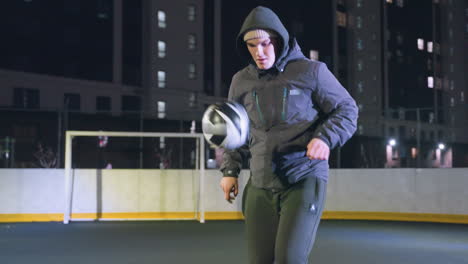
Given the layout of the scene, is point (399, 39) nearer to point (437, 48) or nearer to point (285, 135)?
point (437, 48)

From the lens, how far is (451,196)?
13750 millimetres

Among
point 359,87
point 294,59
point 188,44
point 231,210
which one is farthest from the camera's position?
point 359,87

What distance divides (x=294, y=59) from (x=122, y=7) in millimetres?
44594

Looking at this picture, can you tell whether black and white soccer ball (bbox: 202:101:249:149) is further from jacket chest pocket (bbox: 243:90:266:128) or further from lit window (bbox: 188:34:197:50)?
lit window (bbox: 188:34:197:50)

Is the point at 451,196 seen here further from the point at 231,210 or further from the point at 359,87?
the point at 359,87

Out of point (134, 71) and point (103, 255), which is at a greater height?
point (134, 71)

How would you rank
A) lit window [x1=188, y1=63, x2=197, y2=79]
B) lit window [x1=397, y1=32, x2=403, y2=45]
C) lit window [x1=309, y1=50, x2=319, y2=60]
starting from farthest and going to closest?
lit window [x1=397, y1=32, x2=403, y2=45], lit window [x1=309, y1=50, x2=319, y2=60], lit window [x1=188, y1=63, x2=197, y2=79]

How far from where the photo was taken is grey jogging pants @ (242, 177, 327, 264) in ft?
9.79

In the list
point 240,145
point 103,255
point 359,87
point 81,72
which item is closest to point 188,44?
point 81,72

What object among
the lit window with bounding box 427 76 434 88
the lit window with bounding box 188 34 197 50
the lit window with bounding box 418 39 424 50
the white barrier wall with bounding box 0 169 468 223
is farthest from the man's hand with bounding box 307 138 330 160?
the lit window with bounding box 418 39 424 50

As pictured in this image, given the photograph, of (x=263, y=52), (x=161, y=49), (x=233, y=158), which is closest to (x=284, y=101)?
(x=263, y=52)

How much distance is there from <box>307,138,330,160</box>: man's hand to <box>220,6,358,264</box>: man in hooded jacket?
0.06m

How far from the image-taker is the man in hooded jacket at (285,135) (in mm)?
3016

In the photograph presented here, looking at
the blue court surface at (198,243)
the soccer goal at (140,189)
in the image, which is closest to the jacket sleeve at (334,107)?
the blue court surface at (198,243)
